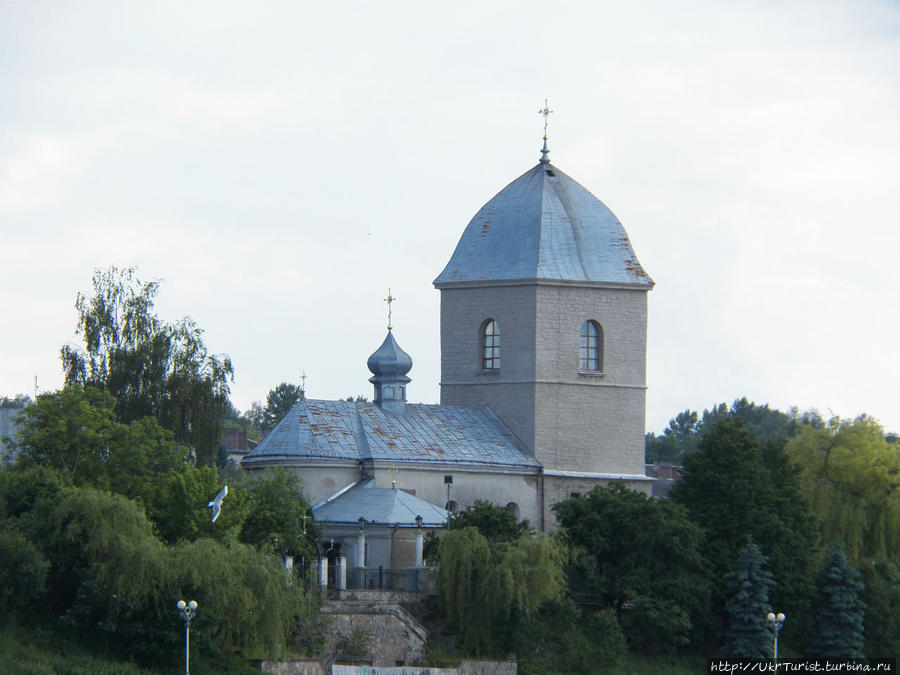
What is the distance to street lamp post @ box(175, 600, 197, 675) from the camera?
41562 millimetres

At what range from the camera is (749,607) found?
50.8 meters

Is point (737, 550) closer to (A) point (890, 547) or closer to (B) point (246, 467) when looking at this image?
(A) point (890, 547)

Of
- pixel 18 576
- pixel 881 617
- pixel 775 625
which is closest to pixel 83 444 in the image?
pixel 18 576

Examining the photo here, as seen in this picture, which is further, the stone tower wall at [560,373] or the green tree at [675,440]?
the green tree at [675,440]

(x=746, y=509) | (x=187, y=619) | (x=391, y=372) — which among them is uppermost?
(x=391, y=372)

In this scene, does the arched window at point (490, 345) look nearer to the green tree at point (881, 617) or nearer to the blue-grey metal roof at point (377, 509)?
the blue-grey metal roof at point (377, 509)

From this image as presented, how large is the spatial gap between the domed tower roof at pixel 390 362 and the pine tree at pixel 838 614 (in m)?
13.9

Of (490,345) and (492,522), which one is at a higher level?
(490,345)

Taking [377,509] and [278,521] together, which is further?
[377,509]

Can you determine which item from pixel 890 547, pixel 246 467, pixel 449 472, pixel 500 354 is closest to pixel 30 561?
pixel 246 467

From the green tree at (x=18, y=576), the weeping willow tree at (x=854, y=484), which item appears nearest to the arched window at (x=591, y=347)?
the weeping willow tree at (x=854, y=484)

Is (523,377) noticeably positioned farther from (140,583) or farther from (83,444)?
(140,583)

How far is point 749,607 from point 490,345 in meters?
12.9

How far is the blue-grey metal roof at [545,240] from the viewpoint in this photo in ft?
190
